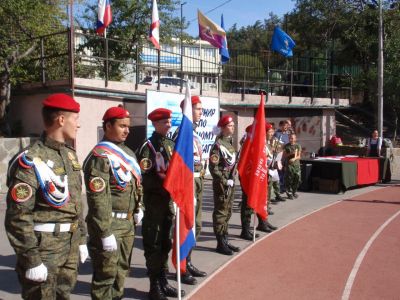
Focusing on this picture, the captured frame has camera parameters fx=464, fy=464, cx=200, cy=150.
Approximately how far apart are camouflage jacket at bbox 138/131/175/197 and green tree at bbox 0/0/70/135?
8.59 metres

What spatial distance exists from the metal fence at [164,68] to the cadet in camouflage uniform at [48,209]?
8.09 meters

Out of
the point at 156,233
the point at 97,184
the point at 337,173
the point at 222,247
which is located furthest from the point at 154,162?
the point at 337,173

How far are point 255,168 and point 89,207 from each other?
420cm

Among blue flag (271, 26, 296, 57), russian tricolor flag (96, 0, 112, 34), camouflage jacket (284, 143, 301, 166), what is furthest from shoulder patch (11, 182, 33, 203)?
blue flag (271, 26, 296, 57)

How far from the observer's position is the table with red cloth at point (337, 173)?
44.0ft

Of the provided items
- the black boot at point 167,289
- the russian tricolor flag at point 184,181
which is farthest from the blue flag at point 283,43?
the black boot at point 167,289

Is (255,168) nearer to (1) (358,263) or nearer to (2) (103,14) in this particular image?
(1) (358,263)

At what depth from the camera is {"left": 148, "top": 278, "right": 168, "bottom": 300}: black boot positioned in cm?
493

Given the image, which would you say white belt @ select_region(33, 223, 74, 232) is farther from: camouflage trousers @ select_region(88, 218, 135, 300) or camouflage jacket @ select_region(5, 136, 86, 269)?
camouflage trousers @ select_region(88, 218, 135, 300)

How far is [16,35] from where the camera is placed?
1305 centimetres

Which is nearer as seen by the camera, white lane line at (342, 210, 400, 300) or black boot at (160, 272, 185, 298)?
black boot at (160, 272, 185, 298)

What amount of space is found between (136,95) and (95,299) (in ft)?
31.0

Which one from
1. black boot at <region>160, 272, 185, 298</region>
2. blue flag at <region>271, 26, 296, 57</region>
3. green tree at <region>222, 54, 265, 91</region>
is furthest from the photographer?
green tree at <region>222, 54, 265, 91</region>

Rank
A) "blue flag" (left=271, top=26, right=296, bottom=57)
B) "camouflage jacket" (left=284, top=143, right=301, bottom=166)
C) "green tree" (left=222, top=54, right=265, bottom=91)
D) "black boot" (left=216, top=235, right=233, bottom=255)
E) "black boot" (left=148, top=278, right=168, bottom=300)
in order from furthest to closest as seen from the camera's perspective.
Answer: "green tree" (left=222, top=54, right=265, bottom=91) → "blue flag" (left=271, top=26, right=296, bottom=57) → "camouflage jacket" (left=284, top=143, right=301, bottom=166) → "black boot" (left=216, top=235, right=233, bottom=255) → "black boot" (left=148, top=278, right=168, bottom=300)
